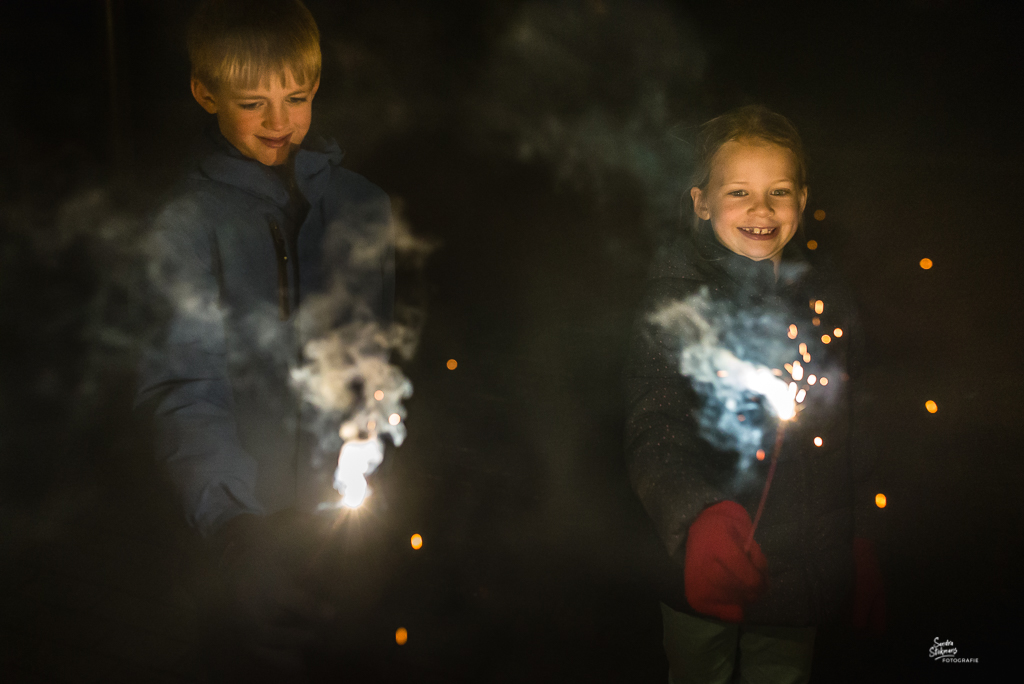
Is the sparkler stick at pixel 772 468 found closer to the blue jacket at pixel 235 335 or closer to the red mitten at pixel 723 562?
the red mitten at pixel 723 562

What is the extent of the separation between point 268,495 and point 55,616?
2.71 ft

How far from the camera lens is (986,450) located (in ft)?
5.21

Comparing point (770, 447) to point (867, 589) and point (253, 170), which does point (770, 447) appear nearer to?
point (867, 589)

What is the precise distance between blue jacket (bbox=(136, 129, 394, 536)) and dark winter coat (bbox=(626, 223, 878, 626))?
2.60 ft

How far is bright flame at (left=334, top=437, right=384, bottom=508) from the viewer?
150 centimetres

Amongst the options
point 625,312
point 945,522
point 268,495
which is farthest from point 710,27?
point 268,495

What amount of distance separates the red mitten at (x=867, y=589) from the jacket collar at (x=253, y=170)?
5.18ft

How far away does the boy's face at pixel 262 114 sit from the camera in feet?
4.50

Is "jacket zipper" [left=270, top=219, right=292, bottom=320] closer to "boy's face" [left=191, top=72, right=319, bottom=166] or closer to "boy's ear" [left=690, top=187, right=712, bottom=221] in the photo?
"boy's face" [left=191, top=72, right=319, bottom=166]

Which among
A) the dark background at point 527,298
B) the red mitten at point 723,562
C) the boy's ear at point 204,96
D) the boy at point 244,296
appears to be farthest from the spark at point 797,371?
the boy's ear at point 204,96

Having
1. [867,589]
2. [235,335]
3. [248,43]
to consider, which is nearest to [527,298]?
[235,335]

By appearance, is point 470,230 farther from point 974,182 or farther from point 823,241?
point 974,182

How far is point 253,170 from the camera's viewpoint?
4.55ft
